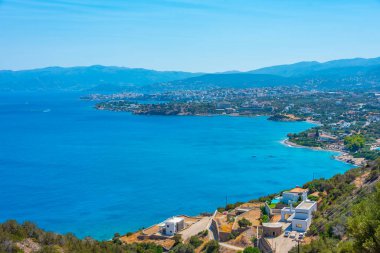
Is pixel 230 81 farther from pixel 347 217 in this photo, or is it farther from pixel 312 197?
pixel 347 217

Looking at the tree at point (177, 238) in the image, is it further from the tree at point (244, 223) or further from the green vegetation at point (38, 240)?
the green vegetation at point (38, 240)

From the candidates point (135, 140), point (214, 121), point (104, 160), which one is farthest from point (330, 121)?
point (104, 160)

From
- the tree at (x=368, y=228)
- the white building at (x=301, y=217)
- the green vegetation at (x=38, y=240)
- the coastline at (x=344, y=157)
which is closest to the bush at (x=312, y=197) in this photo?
the white building at (x=301, y=217)

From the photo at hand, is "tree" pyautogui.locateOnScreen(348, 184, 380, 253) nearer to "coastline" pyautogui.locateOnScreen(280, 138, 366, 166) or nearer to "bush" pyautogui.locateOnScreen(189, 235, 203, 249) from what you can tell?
"bush" pyautogui.locateOnScreen(189, 235, 203, 249)

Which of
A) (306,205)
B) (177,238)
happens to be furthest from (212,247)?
(306,205)

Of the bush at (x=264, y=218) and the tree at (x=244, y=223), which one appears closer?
the tree at (x=244, y=223)

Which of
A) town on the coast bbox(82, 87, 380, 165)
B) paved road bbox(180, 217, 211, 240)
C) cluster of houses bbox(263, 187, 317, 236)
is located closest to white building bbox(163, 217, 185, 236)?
paved road bbox(180, 217, 211, 240)

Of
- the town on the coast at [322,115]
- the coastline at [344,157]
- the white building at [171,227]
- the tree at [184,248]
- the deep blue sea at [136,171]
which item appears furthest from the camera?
the town on the coast at [322,115]

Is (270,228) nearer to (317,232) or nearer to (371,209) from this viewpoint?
(317,232)
